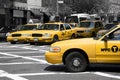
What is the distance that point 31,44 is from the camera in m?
25.4

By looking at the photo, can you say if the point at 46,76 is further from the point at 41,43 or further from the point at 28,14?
the point at 28,14

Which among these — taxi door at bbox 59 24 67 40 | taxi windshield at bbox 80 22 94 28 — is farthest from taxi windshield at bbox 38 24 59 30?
taxi windshield at bbox 80 22 94 28

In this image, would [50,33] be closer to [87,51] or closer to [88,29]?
[88,29]

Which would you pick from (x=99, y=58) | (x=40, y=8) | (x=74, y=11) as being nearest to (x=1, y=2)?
(x=40, y=8)

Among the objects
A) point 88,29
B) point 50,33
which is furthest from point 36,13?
point 50,33

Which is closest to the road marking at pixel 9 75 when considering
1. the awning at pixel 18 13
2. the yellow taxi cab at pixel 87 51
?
the yellow taxi cab at pixel 87 51

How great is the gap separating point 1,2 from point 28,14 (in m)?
10.3

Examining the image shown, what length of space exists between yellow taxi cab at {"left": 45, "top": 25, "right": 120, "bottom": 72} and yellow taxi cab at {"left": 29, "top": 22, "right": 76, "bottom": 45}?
40.2ft

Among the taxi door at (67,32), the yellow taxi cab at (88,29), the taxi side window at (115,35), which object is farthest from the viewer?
the yellow taxi cab at (88,29)

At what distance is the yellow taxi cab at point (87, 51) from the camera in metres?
11.4

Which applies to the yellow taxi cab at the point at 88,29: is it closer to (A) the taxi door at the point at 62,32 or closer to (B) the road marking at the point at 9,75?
(A) the taxi door at the point at 62,32

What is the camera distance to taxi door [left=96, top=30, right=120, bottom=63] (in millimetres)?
11336

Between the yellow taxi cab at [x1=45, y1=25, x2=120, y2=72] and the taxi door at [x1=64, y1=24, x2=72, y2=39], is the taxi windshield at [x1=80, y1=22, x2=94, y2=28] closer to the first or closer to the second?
the taxi door at [x1=64, y1=24, x2=72, y2=39]

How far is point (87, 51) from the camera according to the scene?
453 inches
